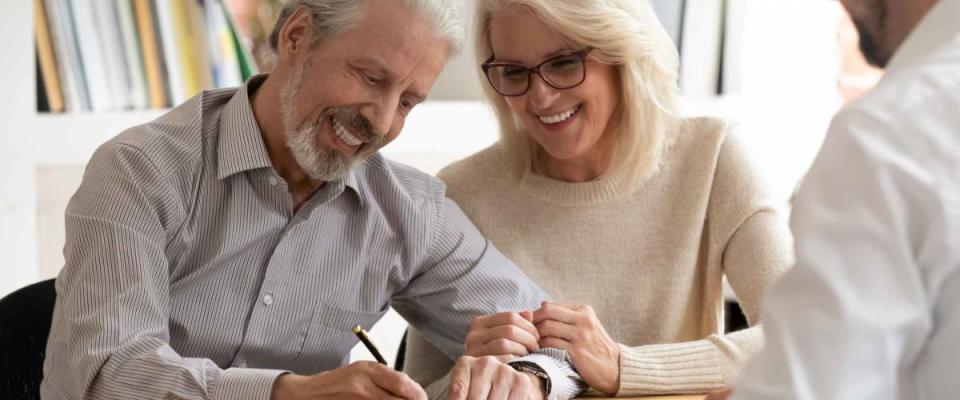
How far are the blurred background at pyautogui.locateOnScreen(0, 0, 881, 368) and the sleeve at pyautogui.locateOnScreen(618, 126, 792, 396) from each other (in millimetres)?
523

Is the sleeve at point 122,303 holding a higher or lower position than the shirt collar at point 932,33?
lower

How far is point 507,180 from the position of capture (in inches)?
95.4

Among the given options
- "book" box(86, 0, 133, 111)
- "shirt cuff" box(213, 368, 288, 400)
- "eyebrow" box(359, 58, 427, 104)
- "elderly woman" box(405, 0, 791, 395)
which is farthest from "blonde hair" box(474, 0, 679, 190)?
"book" box(86, 0, 133, 111)

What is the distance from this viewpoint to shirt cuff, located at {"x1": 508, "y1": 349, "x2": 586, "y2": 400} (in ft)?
6.22

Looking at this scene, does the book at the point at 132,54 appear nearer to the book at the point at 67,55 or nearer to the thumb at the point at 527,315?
the book at the point at 67,55

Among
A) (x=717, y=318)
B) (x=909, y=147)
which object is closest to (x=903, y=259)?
(x=909, y=147)

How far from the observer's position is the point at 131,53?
313 centimetres

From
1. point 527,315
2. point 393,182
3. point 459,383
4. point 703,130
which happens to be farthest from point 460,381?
point 703,130

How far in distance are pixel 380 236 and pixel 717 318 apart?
69cm

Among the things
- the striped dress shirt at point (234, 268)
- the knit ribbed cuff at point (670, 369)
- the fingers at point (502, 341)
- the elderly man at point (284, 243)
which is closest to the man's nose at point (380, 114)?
the elderly man at point (284, 243)

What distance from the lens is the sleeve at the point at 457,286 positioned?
215 centimetres

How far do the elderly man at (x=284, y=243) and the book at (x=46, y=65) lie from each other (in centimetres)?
113

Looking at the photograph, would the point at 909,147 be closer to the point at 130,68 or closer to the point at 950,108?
the point at 950,108

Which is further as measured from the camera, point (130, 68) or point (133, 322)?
point (130, 68)
